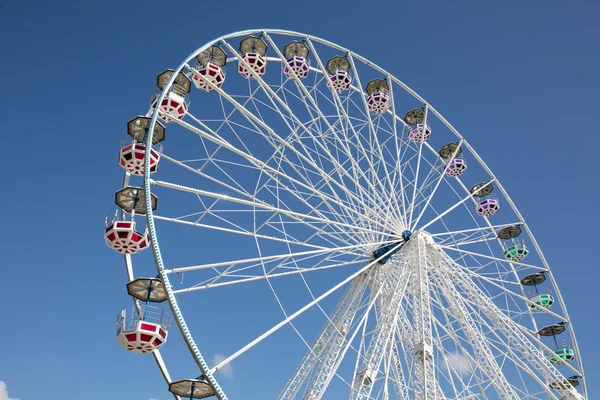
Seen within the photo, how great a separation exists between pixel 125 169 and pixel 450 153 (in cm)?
1279

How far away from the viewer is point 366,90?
20.1 metres

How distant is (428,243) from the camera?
16.7 m

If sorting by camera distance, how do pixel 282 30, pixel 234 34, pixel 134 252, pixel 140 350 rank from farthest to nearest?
pixel 282 30, pixel 234 34, pixel 134 252, pixel 140 350

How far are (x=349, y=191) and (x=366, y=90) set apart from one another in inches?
212

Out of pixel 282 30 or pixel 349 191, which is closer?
pixel 349 191

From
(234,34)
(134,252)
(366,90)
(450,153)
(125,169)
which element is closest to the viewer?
(134,252)

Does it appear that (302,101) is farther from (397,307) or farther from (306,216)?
(397,307)

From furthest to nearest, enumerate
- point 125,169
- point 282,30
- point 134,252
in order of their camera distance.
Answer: point 282,30
point 125,169
point 134,252

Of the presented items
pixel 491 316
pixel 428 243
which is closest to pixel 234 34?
pixel 428 243

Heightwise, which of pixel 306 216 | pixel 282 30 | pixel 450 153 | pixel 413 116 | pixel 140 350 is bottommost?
pixel 140 350

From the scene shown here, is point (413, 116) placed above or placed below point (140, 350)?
above

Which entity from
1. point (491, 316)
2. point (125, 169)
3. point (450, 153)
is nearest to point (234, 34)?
point (125, 169)

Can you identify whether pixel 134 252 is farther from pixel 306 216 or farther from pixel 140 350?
pixel 306 216

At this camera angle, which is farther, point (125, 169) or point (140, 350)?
point (125, 169)
